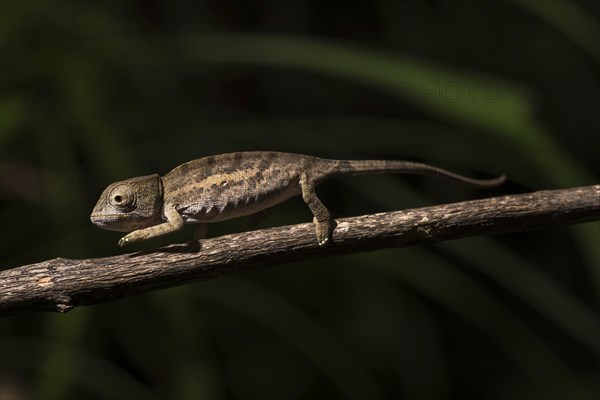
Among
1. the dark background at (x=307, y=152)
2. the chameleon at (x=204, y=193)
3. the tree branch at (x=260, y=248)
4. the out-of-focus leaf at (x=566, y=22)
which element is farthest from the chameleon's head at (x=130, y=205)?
the out-of-focus leaf at (x=566, y=22)

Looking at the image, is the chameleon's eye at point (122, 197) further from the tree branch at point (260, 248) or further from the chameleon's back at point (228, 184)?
the tree branch at point (260, 248)

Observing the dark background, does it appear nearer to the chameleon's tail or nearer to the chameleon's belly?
the chameleon's tail

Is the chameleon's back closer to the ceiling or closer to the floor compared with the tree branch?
closer to the ceiling

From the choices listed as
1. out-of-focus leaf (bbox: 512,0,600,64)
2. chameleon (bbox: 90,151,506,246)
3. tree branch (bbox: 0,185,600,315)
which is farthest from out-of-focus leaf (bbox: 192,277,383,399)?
out-of-focus leaf (bbox: 512,0,600,64)

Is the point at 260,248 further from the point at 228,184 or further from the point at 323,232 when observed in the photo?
the point at 228,184

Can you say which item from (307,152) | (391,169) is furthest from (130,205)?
(307,152)

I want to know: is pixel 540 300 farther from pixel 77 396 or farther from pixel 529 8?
pixel 77 396

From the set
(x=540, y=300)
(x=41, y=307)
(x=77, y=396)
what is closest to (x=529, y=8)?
(x=540, y=300)
